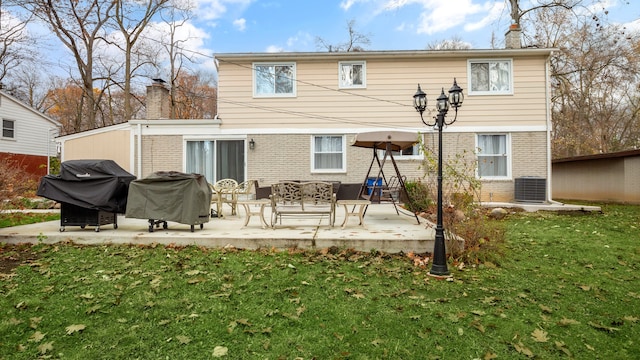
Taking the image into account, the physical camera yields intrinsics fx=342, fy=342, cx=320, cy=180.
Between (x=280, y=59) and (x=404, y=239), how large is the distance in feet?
29.9

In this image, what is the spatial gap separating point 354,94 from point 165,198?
8274 millimetres

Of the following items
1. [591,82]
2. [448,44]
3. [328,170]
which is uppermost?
[448,44]

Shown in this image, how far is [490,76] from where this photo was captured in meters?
12.2

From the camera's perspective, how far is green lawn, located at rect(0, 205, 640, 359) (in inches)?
108

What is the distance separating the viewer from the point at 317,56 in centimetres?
1221

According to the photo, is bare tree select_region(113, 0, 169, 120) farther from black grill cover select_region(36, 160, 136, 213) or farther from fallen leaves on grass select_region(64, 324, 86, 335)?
fallen leaves on grass select_region(64, 324, 86, 335)

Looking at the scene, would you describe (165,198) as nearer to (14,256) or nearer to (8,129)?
(14,256)

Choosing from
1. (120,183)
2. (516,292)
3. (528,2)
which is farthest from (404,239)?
(528,2)

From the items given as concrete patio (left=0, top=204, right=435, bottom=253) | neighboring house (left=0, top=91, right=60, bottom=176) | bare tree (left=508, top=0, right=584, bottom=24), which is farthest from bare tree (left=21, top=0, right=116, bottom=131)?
bare tree (left=508, top=0, right=584, bottom=24)

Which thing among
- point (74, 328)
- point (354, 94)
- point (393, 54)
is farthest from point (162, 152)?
point (74, 328)

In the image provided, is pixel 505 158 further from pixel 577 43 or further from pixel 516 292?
pixel 577 43

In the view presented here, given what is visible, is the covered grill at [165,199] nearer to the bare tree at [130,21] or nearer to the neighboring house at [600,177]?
the neighboring house at [600,177]

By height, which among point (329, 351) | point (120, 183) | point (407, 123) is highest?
point (407, 123)

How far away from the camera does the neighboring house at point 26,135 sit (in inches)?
779
